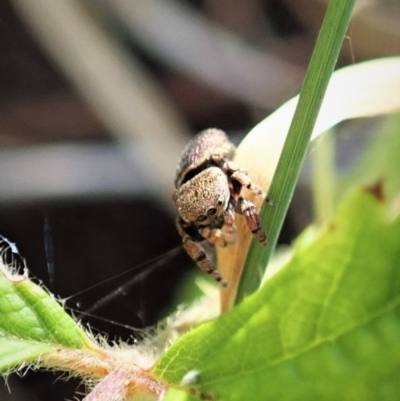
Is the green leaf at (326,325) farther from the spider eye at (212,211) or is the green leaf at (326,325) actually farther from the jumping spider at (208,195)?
the spider eye at (212,211)

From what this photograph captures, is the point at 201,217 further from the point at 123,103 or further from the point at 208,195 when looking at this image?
the point at 123,103

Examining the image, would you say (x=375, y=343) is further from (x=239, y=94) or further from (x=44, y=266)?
(x=239, y=94)

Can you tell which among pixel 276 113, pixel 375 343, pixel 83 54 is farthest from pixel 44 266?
pixel 375 343

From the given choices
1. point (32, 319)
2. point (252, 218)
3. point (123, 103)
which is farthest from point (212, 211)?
point (123, 103)

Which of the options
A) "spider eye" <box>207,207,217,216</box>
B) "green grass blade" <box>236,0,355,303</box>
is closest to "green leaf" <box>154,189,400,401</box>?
"green grass blade" <box>236,0,355,303</box>

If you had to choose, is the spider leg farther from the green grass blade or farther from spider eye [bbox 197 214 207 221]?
spider eye [bbox 197 214 207 221]
